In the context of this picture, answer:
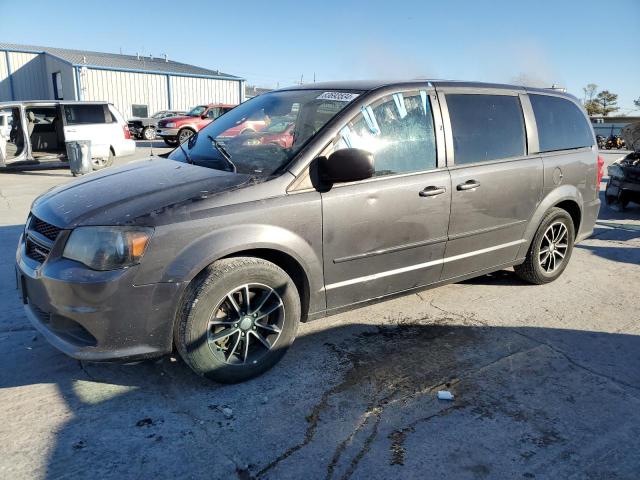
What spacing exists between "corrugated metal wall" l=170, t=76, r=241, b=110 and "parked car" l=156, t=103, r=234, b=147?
44.5ft

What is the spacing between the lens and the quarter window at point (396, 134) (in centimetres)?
340

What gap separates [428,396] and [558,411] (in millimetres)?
729

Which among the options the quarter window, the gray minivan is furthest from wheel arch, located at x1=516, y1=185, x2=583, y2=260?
the quarter window

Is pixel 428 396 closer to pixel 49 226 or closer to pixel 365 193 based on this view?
pixel 365 193

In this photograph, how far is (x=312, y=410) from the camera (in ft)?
9.27

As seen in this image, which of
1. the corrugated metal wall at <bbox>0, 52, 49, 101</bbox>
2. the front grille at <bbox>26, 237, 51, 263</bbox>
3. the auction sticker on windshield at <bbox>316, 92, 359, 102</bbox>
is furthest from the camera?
the corrugated metal wall at <bbox>0, 52, 49, 101</bbox>

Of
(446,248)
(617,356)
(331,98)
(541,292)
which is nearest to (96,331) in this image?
(331,98)

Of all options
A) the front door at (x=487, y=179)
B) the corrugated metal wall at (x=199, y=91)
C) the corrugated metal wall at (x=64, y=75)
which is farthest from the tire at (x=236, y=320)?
the corrugated metal wall at (x=199, y=91)

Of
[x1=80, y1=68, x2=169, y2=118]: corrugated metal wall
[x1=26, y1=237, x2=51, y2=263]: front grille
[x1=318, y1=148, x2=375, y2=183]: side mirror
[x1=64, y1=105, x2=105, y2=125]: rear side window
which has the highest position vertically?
[x1=80, y1=68, x2=169, y2=118]: corrugated metal wall

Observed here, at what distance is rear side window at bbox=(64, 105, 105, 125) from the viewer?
13031 millimetres

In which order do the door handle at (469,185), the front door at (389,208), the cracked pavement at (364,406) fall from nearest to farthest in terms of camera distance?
the cracked pavement at (364,406) < the front door at (389,208) < the door handle at (469,185)

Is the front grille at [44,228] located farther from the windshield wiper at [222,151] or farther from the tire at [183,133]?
the tire at [183,133]

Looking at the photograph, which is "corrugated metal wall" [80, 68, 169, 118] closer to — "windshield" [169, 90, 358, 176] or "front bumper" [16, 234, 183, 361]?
"windshield" [169, 90, 358, 176]

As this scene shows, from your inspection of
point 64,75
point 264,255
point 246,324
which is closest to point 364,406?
point 246,324
